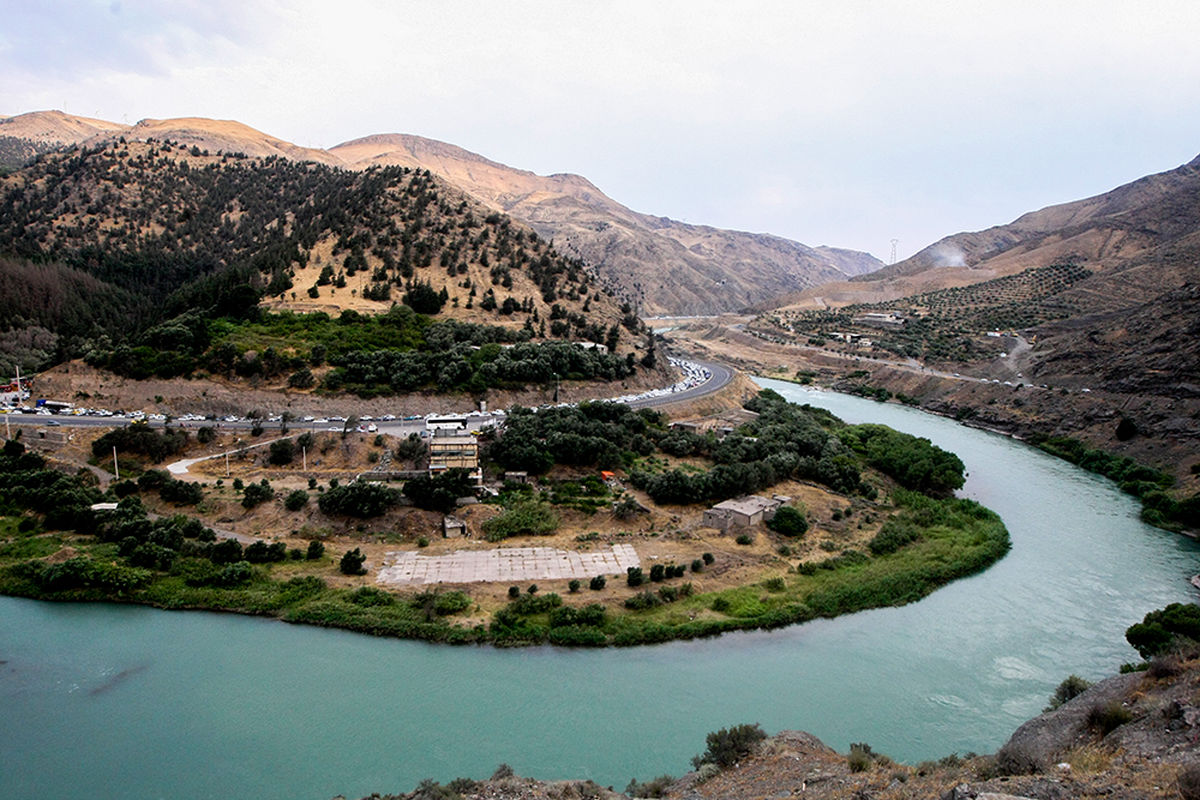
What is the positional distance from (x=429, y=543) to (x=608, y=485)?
11.2 metres

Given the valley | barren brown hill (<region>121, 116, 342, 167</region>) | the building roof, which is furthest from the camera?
barren brown hill (<region>121, 116, 342, 167</region>)

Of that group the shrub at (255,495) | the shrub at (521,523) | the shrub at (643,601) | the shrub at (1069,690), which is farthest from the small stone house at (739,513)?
the shrub at (255,495)

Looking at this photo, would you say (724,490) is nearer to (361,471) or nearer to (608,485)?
(608,485)

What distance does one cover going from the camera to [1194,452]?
4884cm

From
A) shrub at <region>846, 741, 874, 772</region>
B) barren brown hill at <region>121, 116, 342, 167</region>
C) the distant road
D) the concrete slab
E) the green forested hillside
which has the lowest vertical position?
the concrete slab

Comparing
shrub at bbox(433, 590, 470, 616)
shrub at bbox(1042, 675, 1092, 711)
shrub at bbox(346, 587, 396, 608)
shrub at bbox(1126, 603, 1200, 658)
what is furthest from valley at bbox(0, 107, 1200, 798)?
shrub at bbox(1126, 603, 1200, 658)

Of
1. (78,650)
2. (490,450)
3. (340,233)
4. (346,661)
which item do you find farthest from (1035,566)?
(340,233)

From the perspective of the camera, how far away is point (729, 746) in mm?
19250

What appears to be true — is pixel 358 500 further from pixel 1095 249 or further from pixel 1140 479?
pixel 1095 249

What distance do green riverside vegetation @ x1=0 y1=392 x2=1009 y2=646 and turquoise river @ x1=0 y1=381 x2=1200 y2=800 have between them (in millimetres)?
822

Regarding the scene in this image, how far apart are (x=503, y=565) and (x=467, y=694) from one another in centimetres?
867

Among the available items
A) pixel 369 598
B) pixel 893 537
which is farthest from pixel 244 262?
pixel 893 537

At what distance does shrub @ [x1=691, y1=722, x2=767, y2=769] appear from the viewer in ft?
62.6

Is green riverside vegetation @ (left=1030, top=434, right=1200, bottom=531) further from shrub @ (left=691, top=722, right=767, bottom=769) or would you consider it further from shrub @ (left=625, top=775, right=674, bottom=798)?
shrub @ (left=625, top=775, right=674, bottom=798)
